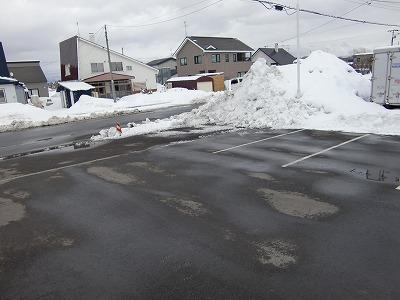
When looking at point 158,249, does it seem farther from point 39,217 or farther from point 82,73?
point 82,73

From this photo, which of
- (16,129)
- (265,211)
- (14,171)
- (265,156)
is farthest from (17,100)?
(265,211)

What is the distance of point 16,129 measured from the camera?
26.8 m

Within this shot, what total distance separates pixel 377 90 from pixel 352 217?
1382 centimetres

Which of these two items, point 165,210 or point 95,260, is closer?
point 95,260

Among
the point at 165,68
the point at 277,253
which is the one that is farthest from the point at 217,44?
the point at 277,253

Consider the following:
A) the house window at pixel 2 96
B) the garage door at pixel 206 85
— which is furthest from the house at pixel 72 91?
the garage door at pixel 206 85

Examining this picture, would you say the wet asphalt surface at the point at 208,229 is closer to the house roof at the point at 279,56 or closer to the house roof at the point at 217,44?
the house roof at the point at 217,44

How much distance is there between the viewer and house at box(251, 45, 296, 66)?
7395 centimetres

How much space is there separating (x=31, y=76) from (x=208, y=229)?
70.3 meters

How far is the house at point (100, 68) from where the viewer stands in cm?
5250

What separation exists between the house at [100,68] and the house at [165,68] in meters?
26.2

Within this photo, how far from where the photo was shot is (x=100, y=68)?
54656mm

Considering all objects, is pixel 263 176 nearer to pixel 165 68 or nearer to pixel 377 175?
pixel 377 175

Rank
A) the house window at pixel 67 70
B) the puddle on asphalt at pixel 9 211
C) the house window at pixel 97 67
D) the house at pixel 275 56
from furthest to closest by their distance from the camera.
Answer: the house at pixel 275 56
the house window at pixel 67 70
the house window at pixel 97 67
the puddle on asphalt at pixel 9 211
